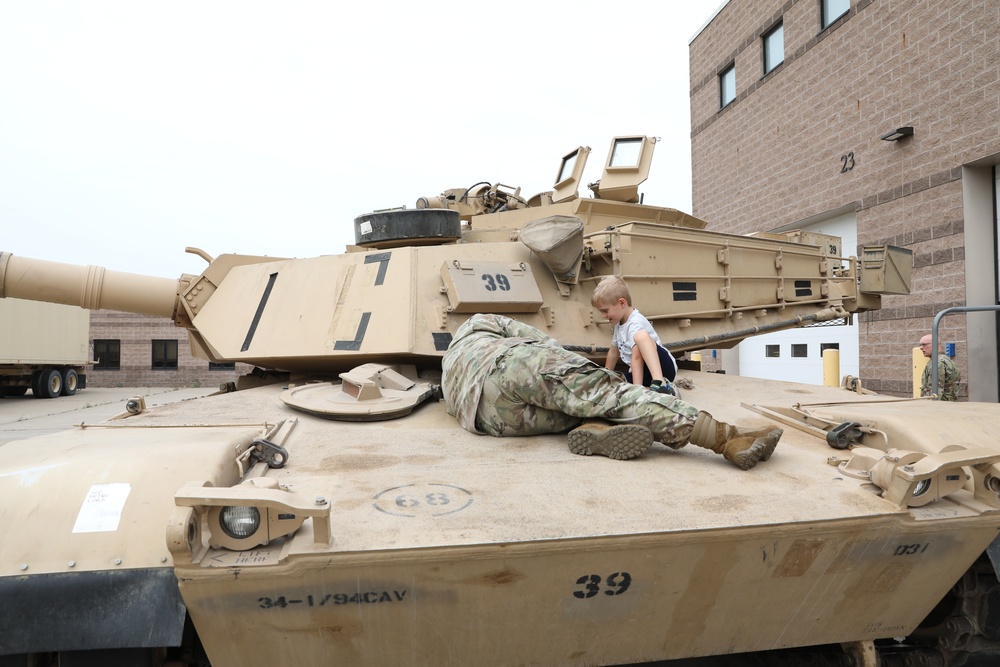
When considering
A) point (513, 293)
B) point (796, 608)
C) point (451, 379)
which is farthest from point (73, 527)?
point (513, 293)

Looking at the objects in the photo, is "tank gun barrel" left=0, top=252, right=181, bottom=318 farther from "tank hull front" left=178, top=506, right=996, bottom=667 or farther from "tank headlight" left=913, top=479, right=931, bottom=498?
"tank headlight" left=913, top=479, right=931, bottom=498

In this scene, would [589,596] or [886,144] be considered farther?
[886,144]

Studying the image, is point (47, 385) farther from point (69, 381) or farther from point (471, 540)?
point (471, 540)

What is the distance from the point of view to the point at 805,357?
14.5 metres

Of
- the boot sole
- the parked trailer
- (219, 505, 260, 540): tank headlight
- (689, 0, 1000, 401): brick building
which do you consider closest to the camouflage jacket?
the boot sole

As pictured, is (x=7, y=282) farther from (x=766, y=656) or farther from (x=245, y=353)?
(x=766, y=656)

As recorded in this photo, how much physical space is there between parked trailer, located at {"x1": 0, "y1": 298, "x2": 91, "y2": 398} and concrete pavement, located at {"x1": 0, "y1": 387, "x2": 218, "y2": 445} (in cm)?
48

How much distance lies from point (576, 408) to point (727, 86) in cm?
1534

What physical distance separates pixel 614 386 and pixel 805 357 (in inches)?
483

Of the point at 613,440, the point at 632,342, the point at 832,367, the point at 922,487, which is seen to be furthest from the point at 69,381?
the point at 922,487

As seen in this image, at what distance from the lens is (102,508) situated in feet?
8.38

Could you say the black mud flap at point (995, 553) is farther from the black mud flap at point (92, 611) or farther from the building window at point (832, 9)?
the building window at point (832, 9)

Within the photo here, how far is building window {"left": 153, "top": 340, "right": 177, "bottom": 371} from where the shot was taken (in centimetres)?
2667

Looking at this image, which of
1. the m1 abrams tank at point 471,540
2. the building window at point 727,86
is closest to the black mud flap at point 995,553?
the m1 abrams tank at point 471,540
